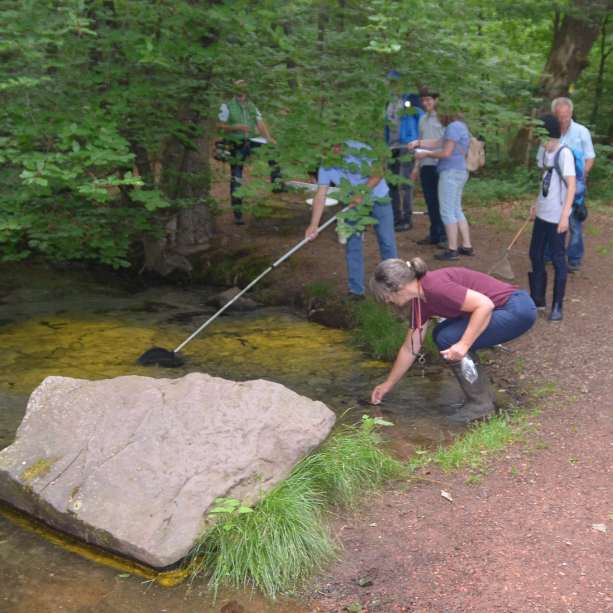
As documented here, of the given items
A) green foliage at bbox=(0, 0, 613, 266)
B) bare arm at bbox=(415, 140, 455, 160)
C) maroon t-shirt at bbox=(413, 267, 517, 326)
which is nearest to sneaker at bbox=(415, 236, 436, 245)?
bare arm at bbox=(415, 140, 455, 160)

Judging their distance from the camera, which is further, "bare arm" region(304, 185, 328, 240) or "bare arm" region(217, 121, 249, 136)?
"bare arm" region(217, 121, 249, 136)

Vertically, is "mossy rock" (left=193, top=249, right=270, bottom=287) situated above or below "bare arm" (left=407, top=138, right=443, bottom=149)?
below

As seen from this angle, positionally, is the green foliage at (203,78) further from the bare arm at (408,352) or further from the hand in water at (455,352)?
the hand in water at (455,352)

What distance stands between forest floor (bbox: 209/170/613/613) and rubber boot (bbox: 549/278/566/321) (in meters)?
0.75

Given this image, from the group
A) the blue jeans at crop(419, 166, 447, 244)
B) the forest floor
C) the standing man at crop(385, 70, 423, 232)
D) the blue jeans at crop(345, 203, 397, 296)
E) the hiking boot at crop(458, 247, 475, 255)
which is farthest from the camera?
the blue jeans at crop(419, 166, 447, 244)

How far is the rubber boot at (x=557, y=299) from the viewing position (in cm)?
776

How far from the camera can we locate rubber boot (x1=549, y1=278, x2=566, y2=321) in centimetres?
776

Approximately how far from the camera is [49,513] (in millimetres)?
4840

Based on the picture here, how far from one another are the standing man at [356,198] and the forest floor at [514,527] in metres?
2.02

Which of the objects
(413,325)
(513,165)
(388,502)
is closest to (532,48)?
(513,165)

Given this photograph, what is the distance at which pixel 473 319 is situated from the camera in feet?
18.0

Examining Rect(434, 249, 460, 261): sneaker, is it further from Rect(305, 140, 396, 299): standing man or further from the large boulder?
the large boulder

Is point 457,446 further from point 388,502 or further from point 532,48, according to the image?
point 532,48

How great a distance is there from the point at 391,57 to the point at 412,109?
1.55 ft
